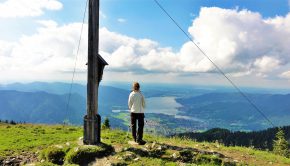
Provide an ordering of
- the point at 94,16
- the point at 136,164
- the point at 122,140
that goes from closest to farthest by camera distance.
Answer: the point at 136,164
the point at 94,16
the point at 122,140

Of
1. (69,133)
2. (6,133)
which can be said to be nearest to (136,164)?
(69,133)

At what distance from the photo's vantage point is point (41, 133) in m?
26.0

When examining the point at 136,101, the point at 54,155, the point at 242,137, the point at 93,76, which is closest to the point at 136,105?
the point at 136,101

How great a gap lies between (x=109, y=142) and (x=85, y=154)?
98.4 inches

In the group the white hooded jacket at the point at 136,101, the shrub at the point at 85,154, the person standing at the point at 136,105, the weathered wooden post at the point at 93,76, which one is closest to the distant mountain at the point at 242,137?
the person standing at the point at 136,105

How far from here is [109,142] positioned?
19.1 meters

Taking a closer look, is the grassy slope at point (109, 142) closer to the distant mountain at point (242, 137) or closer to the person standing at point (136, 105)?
the person standing at point (136, 105)

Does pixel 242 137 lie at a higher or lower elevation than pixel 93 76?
lower

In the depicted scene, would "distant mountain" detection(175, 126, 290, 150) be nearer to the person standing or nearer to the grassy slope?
the grassy slope

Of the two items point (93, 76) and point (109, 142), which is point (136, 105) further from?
point (93, 76)

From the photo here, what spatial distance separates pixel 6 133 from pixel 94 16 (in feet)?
43.1

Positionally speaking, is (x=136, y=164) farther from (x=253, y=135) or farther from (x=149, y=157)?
(x=253, y=135)

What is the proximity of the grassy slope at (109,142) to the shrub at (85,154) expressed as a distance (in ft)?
2.35

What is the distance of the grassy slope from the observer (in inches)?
687
